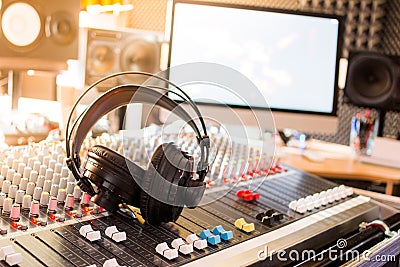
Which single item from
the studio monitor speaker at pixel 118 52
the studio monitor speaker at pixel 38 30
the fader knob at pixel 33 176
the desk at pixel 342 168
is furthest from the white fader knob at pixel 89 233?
the studio monitor speaker at pixel 118 52

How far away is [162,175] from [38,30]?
0.74 meters

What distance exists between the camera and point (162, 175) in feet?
2.85

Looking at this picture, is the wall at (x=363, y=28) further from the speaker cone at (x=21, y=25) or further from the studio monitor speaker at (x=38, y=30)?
the speaker cone at (x=21, y=25)

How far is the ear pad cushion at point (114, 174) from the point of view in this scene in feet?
2.97

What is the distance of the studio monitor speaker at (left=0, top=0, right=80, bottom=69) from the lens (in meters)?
1.34

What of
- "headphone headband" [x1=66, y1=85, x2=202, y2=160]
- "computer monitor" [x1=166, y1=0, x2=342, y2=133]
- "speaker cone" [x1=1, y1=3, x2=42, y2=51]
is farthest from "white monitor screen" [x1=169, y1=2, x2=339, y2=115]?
"headphone headband" [x1=66, y1=85, x2=202, y2=160]

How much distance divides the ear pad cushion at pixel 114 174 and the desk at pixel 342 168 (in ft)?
3.46

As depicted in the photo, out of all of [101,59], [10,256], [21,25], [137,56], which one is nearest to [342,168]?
[137,56]

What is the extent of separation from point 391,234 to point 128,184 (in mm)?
617

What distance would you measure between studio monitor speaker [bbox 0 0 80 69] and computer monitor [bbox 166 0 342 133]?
38 centimetres

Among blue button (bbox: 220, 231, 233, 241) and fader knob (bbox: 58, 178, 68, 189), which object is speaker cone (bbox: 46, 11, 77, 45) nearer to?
fader knob (bbox: 58, 178, 68, 189)

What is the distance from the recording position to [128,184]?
907mm

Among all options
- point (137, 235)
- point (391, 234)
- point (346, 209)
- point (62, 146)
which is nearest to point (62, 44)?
point (62, 146)

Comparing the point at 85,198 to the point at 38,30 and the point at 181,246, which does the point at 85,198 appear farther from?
the point at 38,30
